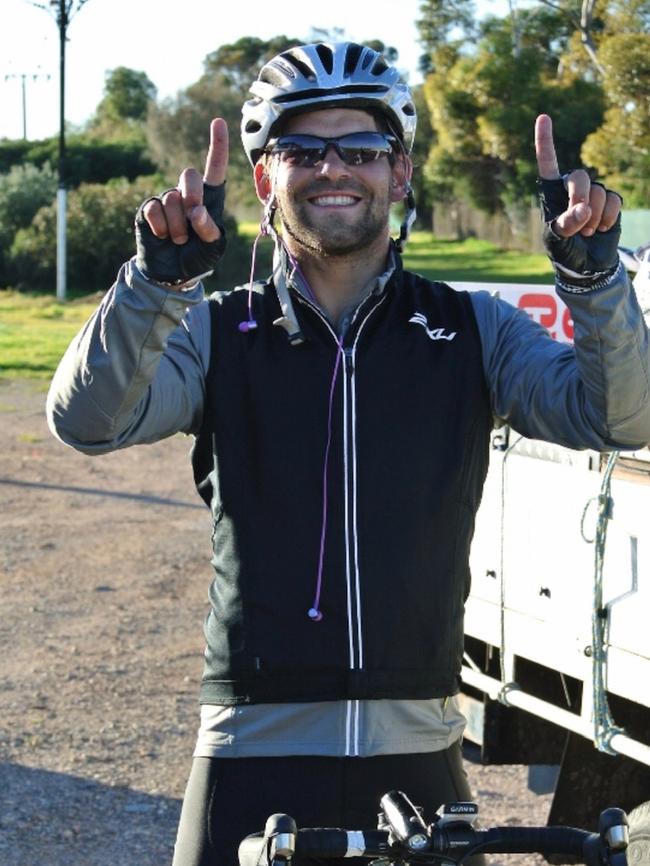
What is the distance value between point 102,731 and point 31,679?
0.81 meters

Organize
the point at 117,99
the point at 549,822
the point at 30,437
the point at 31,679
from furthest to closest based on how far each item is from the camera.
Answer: the point at 117,99 → the point at 30,437 → the point at 31,679 → the point at 549,822

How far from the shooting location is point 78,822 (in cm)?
588

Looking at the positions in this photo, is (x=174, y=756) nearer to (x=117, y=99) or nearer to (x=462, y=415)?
(x=462, y=415)

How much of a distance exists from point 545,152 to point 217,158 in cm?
56

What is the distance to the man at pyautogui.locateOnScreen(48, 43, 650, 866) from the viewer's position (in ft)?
9.05

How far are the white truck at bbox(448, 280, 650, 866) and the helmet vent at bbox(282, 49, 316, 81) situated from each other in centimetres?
166

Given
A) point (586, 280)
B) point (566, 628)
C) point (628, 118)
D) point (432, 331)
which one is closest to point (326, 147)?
point (432, 331)

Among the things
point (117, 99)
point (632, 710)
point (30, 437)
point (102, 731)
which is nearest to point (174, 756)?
point (102, 731)

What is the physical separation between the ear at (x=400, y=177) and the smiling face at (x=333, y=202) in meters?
0.11

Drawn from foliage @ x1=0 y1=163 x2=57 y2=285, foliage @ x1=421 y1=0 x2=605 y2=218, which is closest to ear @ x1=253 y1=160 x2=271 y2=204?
foliage @ x1=0 y1=163 x2=57 y2=285

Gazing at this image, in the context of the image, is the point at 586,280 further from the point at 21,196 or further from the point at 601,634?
the point at 21,196

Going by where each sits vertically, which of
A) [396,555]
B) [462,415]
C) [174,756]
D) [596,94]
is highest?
[596,94]

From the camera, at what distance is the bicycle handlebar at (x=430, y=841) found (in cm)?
221

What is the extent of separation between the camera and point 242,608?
110 inches
